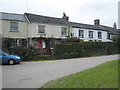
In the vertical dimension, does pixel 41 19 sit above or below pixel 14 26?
above

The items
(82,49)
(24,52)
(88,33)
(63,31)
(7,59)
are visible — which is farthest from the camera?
(88,33)

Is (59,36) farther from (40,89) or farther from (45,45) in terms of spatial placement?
(40,89)

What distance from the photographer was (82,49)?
22.4m

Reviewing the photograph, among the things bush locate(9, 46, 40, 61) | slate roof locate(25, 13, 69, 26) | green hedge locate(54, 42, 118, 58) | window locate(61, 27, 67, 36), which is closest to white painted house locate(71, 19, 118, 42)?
window locate(61, 27, 67, 36)

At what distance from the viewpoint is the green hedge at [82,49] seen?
68.6 feet

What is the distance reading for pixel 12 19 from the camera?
24.4 metres

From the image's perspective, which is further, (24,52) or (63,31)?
(63,31)

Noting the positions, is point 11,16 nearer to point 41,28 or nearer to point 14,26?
point 14,26

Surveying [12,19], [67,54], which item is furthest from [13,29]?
[67,54]

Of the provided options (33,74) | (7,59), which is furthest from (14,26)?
(33,74)

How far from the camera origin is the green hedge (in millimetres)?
20922

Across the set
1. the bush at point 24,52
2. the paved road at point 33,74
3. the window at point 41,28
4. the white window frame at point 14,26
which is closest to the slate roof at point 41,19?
the window at point 41,28

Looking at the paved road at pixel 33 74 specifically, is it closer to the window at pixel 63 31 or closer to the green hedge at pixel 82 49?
the green hedge at pixel 82 49

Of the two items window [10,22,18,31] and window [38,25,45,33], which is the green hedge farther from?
window [10,22,18,31]
